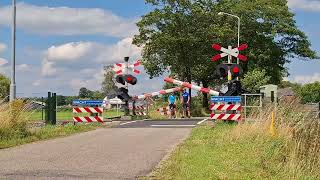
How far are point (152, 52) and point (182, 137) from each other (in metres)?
35.0

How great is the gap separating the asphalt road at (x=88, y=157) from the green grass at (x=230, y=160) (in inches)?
23.5

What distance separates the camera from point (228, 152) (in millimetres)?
13969

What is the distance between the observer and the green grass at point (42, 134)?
17203 mm

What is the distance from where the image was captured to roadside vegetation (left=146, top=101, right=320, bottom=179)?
1095 centimetres

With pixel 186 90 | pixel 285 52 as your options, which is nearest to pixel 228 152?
pixel 186 90

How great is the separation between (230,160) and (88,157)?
139 inches

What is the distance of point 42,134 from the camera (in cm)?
1970

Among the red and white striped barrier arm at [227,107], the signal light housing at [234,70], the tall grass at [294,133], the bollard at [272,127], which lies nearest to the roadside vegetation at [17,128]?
the red and white striped barrier arm at [227,107]

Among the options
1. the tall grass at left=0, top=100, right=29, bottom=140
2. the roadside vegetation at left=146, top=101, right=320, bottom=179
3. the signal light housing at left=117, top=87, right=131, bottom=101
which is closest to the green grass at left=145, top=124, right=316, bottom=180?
the roadside vegetation at left=146, top=101, right=320, bottom=179

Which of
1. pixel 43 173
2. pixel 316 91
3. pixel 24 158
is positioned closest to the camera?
pixel 43 173

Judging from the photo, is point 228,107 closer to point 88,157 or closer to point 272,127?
point 272,127

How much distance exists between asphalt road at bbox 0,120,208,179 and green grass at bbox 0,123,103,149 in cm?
58

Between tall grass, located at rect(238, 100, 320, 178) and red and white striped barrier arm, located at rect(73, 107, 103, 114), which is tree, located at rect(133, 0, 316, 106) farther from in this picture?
tall grass, located at rect(238, 100, 320, 178)

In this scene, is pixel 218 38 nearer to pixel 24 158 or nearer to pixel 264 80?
pixel 264 80
